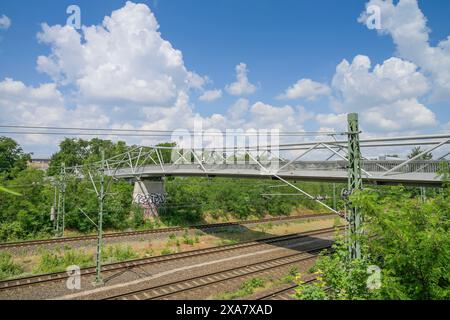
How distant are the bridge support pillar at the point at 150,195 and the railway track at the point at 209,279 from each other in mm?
20381

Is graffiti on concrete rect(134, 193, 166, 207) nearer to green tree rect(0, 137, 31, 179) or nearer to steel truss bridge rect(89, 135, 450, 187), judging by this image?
steel truss bridge rect(89, 135, 450, 187)

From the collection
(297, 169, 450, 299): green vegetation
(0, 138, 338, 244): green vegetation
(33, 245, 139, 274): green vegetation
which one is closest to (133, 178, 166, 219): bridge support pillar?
(0, 138, 338, 244): green vegetation

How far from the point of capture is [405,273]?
6.83m

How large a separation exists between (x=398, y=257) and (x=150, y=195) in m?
34.0

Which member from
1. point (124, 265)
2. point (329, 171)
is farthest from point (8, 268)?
point (329, 171)

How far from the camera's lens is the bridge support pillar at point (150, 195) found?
1459 inches

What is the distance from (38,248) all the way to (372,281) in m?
24.0

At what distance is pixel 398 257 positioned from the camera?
665 cm

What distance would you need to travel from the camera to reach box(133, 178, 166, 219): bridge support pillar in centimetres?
3706

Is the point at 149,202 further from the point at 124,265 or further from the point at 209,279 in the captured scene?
the point at 209,279

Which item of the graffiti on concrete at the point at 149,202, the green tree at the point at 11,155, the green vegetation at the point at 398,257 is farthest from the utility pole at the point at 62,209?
the green tree at the point at 11,155

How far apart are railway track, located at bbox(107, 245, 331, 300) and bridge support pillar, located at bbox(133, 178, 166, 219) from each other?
20381mm

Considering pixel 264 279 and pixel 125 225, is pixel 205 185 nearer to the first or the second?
pixel 125 225
